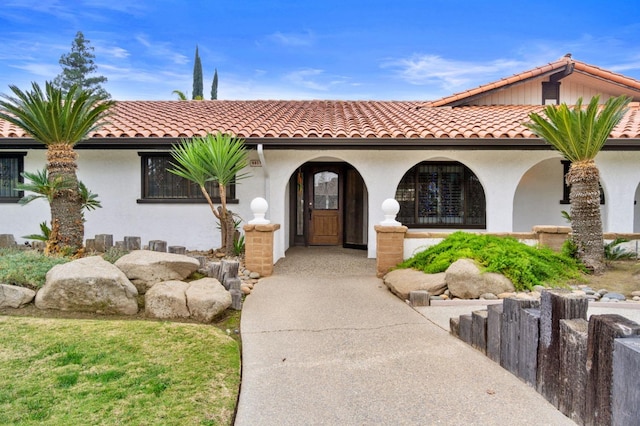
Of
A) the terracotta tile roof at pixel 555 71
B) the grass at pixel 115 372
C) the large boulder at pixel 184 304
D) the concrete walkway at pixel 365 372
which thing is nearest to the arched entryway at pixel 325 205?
the terracotta tile roof at pixel 555 71

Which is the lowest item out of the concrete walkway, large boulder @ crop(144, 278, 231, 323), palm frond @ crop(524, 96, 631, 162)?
the concrete walkway

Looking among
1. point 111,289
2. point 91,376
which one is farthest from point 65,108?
point 91,376

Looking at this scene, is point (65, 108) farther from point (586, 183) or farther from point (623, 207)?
point (623, 207)

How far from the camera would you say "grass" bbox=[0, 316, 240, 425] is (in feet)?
9.61

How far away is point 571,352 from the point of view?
9.54ft

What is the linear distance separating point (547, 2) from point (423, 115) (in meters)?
5.09

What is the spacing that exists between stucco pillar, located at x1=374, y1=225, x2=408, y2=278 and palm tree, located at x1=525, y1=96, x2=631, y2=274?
3.13m

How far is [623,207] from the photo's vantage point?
9.77m

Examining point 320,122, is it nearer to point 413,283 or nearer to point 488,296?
Answer: point 413,283

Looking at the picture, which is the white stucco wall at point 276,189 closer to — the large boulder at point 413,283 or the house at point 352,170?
the house at point 352,170

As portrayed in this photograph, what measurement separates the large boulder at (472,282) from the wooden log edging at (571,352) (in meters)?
1.98

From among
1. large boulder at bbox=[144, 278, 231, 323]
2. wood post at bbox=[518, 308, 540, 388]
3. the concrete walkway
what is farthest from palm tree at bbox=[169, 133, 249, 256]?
wood post at bbox=[518, 308, 540, 388]

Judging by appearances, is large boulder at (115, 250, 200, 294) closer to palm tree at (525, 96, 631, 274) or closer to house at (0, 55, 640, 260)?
house at (0, 55, 640, 260)

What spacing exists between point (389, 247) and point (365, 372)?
4.21 metres
